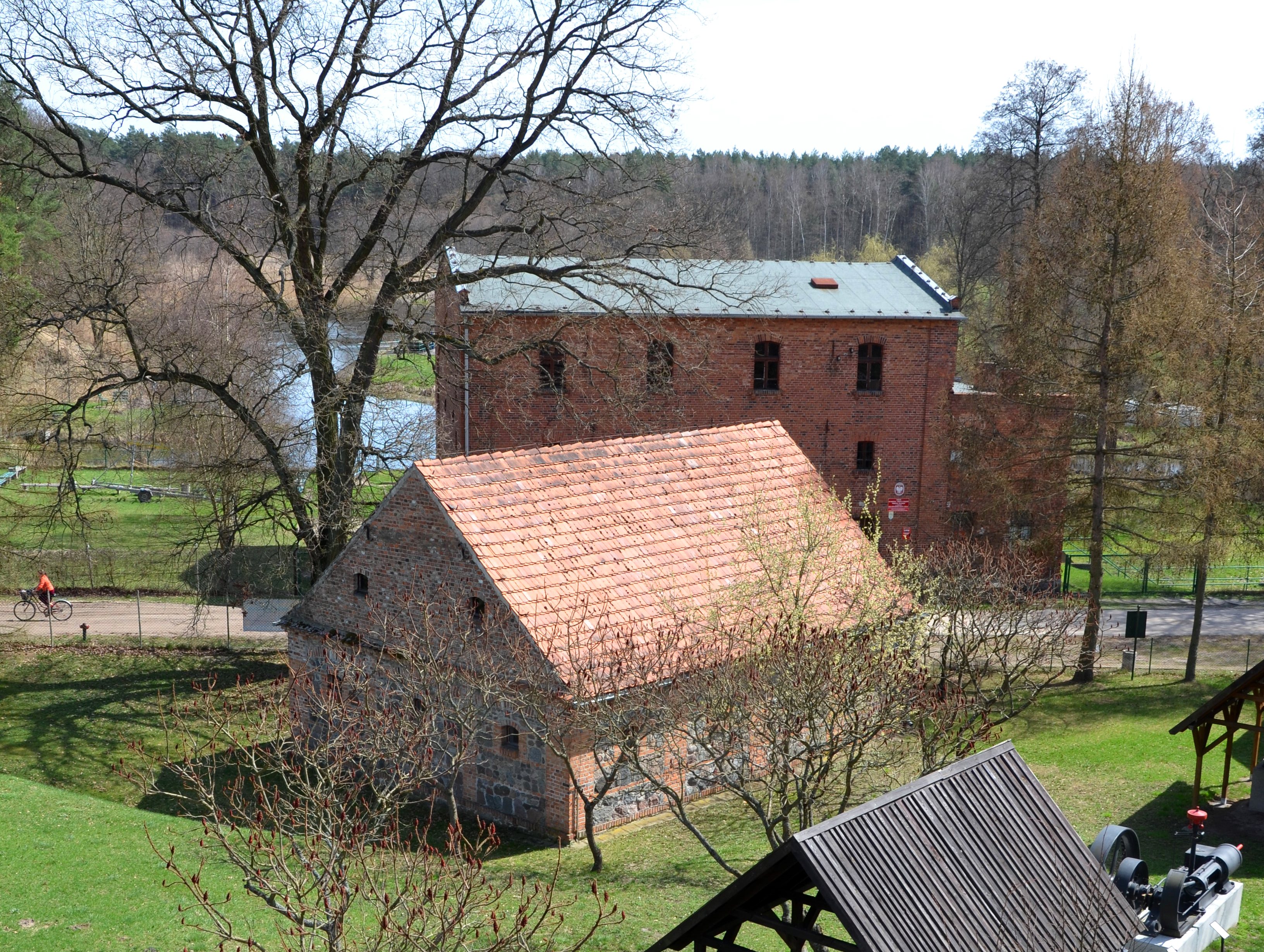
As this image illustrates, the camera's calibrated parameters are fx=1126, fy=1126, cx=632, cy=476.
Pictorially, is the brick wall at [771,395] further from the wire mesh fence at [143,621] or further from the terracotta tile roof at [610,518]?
the terracotta tile roof at [610,518]

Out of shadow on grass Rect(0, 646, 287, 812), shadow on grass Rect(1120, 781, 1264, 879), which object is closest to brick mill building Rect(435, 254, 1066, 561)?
shadow on grass Rect(0, 646, 287, 812)

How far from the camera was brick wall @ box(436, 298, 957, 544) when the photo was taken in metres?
27.8

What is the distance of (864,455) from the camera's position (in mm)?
30516

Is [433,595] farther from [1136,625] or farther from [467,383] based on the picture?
[1136,625]

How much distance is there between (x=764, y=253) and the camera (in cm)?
8275

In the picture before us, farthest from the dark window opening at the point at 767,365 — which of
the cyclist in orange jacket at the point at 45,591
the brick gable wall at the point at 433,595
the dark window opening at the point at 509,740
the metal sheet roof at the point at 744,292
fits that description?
the cyclist in orange jacket at the point at 45,591

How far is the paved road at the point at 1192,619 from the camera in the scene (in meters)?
26.9

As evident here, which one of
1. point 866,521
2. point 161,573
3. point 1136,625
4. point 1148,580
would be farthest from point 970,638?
point 161,573

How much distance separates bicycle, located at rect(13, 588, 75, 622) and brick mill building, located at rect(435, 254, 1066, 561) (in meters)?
9.84

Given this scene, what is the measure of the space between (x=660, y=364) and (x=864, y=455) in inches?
266

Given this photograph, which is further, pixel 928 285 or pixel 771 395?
pixel 928 285

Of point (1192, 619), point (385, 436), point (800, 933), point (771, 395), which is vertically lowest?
point (1192, 619)

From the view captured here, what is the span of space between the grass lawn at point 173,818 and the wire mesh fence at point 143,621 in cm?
110

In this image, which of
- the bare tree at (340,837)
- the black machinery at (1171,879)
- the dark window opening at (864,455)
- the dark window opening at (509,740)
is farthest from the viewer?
the dark window opening at (864,455)
